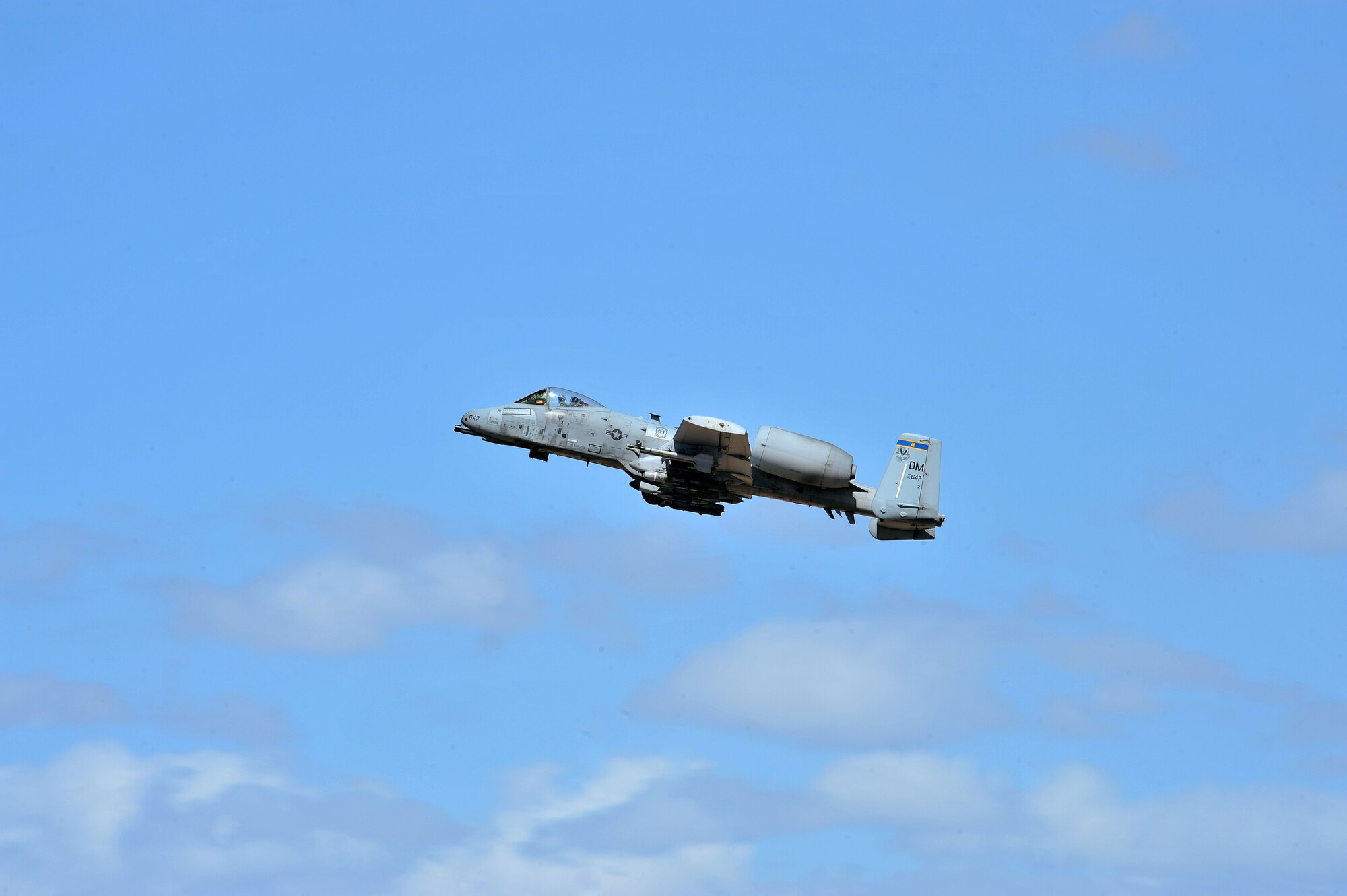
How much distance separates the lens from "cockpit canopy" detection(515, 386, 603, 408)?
69188 millimetres

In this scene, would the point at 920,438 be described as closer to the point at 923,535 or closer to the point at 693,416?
the point at 923,535

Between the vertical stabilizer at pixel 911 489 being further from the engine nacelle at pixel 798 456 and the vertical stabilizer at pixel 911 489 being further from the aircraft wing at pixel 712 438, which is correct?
the aircraft wing at pixel 712 438

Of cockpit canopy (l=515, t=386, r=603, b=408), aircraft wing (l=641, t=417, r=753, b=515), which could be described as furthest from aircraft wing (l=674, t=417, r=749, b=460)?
cockpit canopy (l=515, t=386, r=603, b=408)

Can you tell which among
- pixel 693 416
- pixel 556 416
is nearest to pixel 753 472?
pixel 693 416

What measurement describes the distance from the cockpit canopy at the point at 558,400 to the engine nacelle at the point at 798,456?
785 cm

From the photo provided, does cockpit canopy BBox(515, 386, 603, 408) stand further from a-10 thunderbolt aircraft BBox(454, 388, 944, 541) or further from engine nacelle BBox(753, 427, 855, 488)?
engine nacelle BBox(753, 427, 855, 488)

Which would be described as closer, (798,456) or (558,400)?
(798,456)

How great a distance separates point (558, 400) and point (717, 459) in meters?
7.81

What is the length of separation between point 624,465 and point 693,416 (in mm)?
5212

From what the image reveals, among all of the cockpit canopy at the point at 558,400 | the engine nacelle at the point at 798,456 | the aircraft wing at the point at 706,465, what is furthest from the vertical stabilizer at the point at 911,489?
the cockpit canopy at the point at 558,400

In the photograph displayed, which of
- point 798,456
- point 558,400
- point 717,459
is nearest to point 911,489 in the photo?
point 798,456

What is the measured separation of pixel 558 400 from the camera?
227 ft

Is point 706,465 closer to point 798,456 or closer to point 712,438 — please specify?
point 712,438

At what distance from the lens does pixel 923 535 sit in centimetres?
6800
